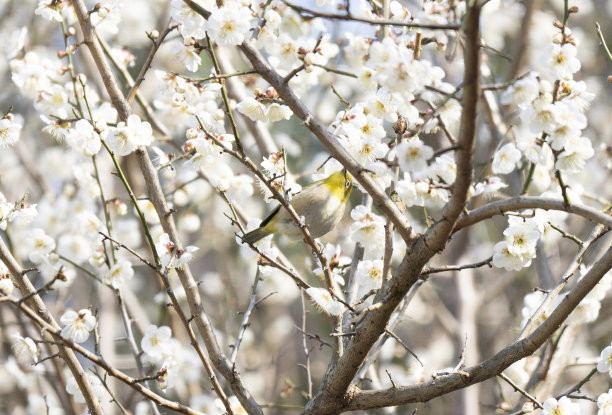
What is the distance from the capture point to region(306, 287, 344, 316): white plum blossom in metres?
2.53

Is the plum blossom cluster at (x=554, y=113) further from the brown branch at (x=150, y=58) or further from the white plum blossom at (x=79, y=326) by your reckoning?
the white plum blossom at (x=79, y=326)

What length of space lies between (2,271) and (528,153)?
1730 mm

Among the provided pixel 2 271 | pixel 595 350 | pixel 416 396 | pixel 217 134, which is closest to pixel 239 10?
pixel 217 134

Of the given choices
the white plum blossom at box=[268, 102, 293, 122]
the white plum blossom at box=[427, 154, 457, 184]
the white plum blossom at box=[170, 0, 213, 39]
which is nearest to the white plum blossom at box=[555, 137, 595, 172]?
the white plum blossom at box=[427, 154, 457, 184]

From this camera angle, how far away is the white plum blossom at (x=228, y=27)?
7.43ft

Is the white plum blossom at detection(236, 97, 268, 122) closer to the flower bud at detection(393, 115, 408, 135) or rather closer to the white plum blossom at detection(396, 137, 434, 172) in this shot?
the flower bud at detection(393, 115, 408, 135)

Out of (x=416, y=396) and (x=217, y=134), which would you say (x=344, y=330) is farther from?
(x=217, y=134)

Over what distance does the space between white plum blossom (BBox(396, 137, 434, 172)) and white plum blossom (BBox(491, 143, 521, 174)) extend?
506 millimetres

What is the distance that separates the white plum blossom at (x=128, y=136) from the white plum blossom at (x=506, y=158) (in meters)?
1.21

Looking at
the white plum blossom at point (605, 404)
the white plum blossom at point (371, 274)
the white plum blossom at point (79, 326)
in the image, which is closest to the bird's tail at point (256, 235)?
the white plum blossom at point (371, 274)

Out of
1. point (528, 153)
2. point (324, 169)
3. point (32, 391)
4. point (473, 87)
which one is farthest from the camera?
point (32, 391)

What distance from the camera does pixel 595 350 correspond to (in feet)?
20.9

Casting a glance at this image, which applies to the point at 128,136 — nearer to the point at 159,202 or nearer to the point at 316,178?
the point at 159,202

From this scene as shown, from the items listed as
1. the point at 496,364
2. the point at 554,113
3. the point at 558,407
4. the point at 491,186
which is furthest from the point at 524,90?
the point at 558,407
